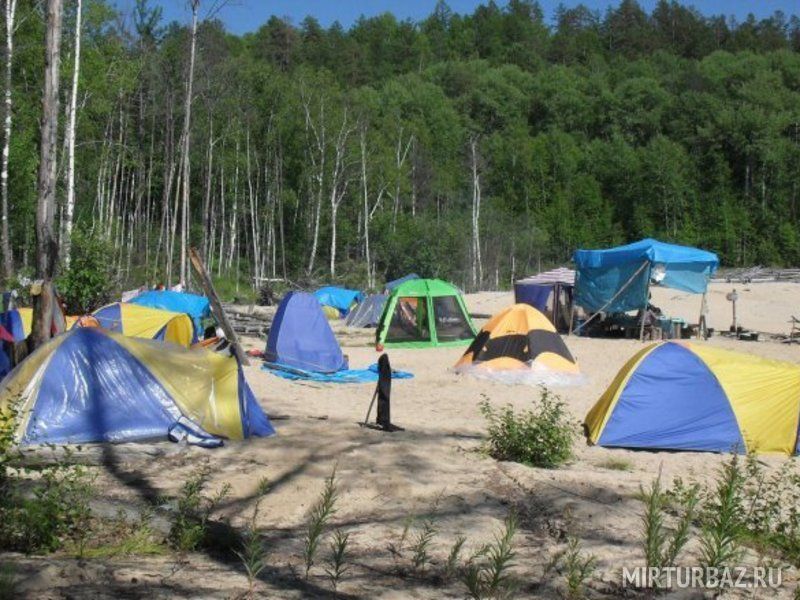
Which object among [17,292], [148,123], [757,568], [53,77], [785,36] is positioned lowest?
[757,568]

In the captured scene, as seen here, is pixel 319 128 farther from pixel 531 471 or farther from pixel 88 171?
pixel 531 471

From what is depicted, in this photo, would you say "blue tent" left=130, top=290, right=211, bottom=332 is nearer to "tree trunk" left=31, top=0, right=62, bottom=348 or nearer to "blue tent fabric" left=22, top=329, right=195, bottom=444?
"tree trunk" left=31, top=0, right=62, bottom=348

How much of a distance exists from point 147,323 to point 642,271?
1135cm

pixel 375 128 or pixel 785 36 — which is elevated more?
pixel 785 36

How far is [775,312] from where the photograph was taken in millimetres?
29891

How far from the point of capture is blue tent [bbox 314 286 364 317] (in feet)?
97.3

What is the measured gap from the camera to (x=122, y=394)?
7.76 metres

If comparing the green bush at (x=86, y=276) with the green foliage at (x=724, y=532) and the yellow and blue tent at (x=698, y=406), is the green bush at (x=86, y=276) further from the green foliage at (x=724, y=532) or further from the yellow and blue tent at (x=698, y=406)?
the green foliage at (x=724, y=532)

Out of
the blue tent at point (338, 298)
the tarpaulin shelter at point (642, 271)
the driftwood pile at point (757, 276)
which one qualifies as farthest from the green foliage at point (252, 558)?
the driftwood pile at point (757, 276)

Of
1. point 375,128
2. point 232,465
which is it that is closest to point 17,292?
point 232,465

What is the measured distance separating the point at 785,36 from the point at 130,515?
11075cm

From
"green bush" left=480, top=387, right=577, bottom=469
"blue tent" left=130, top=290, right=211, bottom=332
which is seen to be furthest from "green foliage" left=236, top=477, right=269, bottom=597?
"blue tent" left=130, top=290, right=211, bottom=332

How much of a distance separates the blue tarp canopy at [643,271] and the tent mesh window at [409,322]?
4.61m

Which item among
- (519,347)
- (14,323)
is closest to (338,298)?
(519,347)
